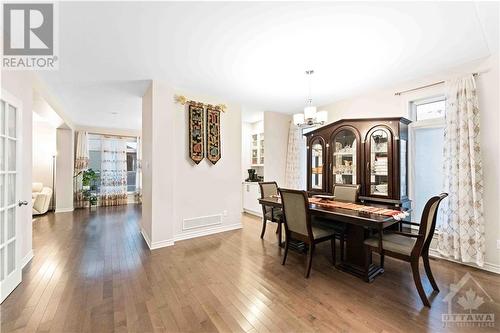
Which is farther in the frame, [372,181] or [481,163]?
[372,181]

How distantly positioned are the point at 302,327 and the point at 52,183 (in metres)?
7.70

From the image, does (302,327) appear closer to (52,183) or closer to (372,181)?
(372,181)

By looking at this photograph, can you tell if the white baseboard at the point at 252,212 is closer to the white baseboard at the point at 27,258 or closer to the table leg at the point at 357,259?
the table leg at the point at 357,259

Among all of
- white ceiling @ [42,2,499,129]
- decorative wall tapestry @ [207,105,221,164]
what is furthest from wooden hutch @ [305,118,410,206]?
decorative wall tapestry @ [207,105,221,164]

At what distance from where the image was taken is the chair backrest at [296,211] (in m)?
2.41

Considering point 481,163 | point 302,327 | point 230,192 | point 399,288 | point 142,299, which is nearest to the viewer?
point 302,327

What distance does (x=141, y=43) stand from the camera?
232 centimetres

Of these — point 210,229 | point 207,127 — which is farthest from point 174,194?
point 207,127

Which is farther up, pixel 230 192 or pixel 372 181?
pixel 372 181

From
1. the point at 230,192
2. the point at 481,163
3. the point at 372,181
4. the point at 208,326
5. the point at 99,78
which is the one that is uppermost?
the point at 99,78

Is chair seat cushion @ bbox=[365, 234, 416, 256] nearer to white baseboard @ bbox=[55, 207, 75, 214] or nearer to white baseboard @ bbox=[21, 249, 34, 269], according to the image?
white baseboard @ bbox=[21, 249, 34, 269]

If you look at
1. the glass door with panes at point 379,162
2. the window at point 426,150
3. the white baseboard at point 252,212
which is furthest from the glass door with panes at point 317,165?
the white baseboard at point 252,212

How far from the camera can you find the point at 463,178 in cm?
264

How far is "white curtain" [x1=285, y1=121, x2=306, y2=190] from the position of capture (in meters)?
5.11
